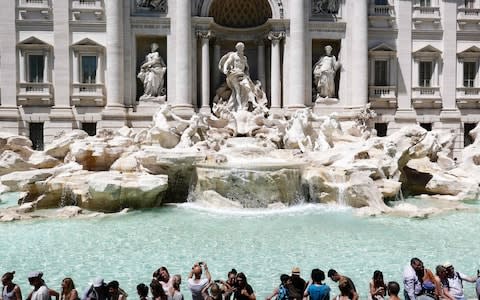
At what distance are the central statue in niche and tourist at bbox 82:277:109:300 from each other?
15.9 m

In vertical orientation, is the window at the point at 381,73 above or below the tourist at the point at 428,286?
above

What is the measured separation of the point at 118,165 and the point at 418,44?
17.2 m

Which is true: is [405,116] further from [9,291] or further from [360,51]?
[9,291]

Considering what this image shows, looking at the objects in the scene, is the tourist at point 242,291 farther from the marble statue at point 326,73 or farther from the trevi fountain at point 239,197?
the marble statue at point 326,73

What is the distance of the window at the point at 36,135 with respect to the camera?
21.1 m

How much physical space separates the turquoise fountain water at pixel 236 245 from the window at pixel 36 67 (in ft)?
39.1

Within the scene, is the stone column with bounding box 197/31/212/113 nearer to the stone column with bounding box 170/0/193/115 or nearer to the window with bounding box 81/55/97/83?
the stone column with bounding box 170/0/193/115

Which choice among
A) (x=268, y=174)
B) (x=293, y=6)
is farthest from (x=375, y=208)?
(x=293, y=6)

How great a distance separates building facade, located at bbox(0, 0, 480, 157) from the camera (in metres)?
20.6

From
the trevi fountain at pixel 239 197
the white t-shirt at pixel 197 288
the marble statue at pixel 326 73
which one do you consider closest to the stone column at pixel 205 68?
the trevi fountain at pixel 239 197

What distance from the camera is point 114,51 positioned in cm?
2038

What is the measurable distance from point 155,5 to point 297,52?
24.8 feet

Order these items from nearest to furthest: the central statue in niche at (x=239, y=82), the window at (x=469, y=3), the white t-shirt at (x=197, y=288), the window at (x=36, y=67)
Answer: the white t-shirt at (x=197, y=288), the central statue in niche at (x=239, y=82), the window at (x=36, y=67), the window at (x=469, y=3)

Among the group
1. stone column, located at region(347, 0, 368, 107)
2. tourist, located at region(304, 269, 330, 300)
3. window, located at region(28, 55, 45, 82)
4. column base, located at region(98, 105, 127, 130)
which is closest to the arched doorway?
stone column, located at region(347, 0, 368, 107)
